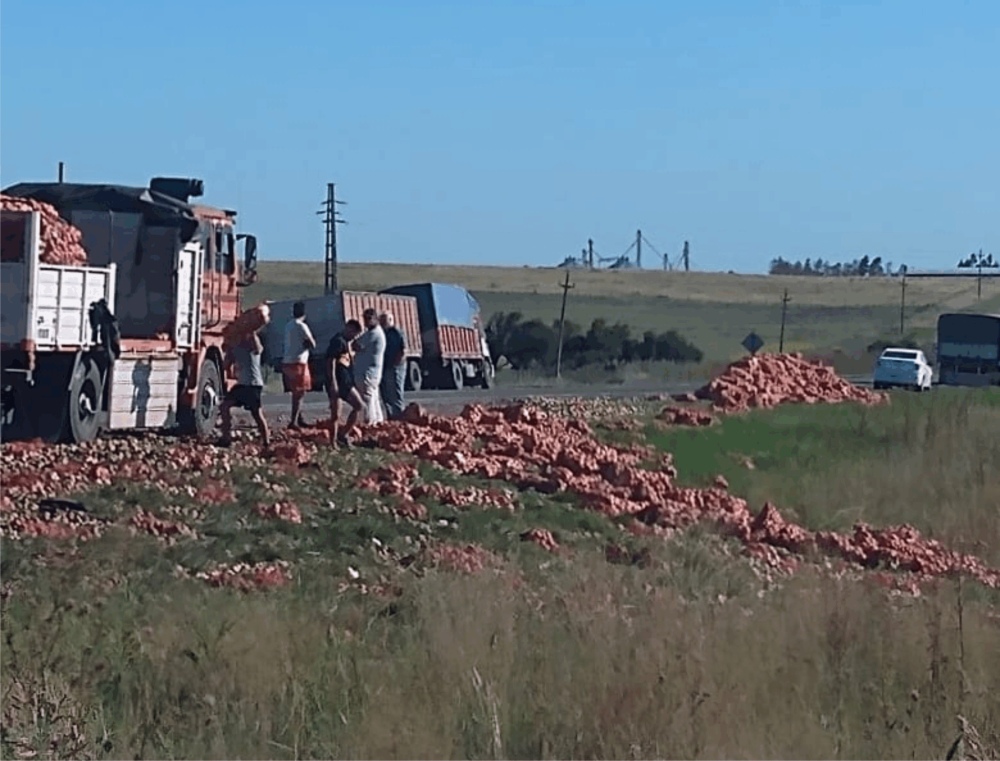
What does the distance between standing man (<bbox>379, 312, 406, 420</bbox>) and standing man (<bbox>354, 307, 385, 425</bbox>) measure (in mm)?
1425

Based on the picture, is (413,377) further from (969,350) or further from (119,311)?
(119,311)

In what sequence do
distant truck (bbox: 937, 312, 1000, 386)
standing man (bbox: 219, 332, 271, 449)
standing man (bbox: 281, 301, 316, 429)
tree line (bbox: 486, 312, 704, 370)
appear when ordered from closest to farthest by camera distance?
standing man (bbox: 219, 332, 271, 449) < standing man (bbox: 281, 301, 316, 429) < distant truck (bbox: 937, 312, 1000, 386) < tree line (bbox: 486, 312, 704, 370)

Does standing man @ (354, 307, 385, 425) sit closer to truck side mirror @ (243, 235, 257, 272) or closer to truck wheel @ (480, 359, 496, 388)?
truck side mirror @ (243, 235, 257, 272)

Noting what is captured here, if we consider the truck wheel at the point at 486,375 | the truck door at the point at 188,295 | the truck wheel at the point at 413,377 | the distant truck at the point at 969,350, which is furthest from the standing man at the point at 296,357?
the distant truck at the point at 969,350

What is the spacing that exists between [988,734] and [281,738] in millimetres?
3512

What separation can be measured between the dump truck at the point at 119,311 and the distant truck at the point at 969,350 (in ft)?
142

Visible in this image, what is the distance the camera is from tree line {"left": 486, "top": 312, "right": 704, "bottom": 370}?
78.2 meters

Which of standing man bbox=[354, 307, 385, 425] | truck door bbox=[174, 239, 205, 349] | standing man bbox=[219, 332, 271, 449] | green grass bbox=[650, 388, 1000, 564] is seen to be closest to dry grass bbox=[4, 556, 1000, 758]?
standing man bbox=[219, 332, 271, 449]

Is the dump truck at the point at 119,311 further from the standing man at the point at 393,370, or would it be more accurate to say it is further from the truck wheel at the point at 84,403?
the standing man at the point at 393,370

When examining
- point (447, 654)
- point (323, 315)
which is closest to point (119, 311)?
point (447, 654)

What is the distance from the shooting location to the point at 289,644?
35.5 feet

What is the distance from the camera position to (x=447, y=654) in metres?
10.4

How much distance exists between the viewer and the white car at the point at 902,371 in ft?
196

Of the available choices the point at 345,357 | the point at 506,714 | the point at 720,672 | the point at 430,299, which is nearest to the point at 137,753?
the point at 506,714
